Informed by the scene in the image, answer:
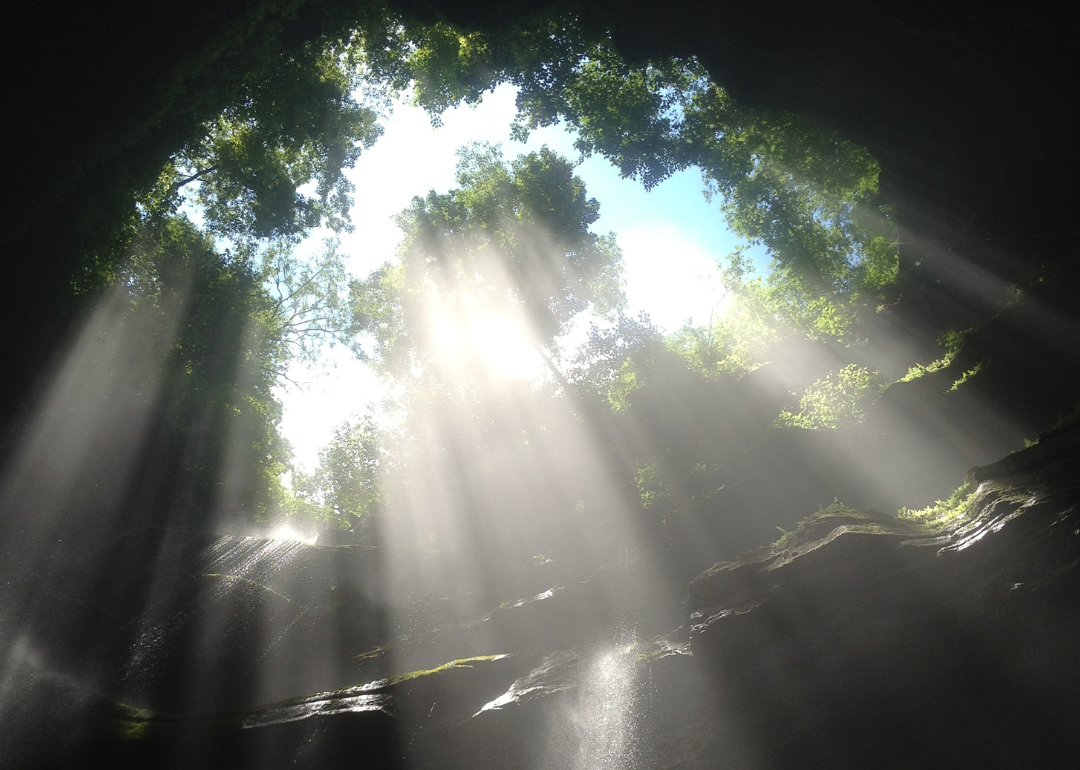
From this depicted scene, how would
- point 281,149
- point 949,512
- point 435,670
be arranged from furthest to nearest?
point 281,149
point 435,670
point 949,512

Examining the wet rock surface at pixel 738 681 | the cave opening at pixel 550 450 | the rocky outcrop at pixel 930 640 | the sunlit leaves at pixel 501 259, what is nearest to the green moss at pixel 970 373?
the cave opening at pixel 550 450

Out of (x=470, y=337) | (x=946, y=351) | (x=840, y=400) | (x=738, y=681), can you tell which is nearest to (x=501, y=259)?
(x=470, y=337)

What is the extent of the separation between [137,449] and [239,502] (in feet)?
17.4

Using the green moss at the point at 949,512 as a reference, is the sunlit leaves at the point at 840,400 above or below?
above

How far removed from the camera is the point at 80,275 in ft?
37.2

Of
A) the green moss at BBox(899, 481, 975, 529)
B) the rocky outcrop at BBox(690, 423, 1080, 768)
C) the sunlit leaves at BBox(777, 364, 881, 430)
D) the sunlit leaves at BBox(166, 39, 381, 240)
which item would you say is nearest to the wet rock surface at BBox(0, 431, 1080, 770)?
the rocky outcrop at BBox(690, 423, 1080, 768)

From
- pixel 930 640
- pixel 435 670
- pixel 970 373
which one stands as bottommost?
pixel 930 640

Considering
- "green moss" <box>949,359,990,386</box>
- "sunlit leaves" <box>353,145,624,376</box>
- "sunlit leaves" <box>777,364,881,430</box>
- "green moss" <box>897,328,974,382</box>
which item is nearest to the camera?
"green moss" <box>949,359,990,386</box>

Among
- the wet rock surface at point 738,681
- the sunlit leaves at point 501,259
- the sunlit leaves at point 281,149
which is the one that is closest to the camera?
the wet rock surface at point 738,681

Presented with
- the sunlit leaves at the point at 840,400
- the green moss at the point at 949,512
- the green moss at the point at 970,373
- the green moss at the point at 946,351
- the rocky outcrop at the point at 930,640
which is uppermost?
the sunlit leaves at the point at 840,400

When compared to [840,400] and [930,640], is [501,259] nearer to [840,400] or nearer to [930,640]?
[840,400]

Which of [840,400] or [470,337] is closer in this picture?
[840,400]

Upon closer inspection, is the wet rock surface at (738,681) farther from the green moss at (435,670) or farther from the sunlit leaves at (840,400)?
the sunlit leaves at (840,400)

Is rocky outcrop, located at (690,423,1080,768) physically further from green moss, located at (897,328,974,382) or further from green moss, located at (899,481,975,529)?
green moss, located at (897,328,974,382)
